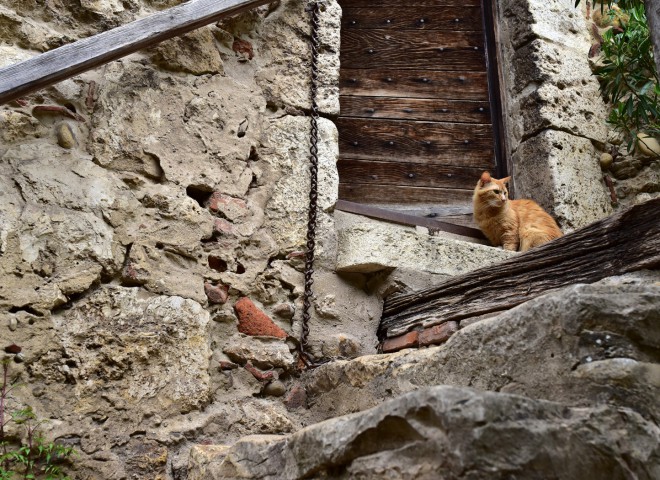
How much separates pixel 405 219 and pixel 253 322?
3.58 ft

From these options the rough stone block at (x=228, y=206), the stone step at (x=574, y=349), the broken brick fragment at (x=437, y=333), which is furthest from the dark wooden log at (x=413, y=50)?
the stone step at (x=574, y=349)

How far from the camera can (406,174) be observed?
→ 4070mm

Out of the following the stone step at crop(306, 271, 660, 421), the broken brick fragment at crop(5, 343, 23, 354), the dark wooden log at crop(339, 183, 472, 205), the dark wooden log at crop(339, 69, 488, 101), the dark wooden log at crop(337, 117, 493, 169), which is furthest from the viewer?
the dark wooden log at crop(339, 69, 488, 101)

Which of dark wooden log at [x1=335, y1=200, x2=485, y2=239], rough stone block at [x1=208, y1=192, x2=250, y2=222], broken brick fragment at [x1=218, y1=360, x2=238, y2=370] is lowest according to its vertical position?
broken brick fragment at [x1=218, y1=360, x2=238, y2=370]

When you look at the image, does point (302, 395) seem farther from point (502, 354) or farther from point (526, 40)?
point (526, 40)

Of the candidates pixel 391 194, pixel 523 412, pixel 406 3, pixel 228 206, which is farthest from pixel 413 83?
pixel 523 412

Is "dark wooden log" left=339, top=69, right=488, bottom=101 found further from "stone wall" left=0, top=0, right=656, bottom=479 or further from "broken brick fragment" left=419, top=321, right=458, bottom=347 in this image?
"broken brick fragment" left=419, top=321, right=458, bottom=347

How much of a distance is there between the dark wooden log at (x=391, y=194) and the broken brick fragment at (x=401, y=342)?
3.66 ft

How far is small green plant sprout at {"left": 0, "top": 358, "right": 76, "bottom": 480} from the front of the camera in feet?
7.55

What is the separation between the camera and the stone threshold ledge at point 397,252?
3.12m

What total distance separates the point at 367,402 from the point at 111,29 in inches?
65.9

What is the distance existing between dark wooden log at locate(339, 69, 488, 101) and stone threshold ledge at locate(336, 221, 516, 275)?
A: 121 cm

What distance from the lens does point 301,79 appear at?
341cm

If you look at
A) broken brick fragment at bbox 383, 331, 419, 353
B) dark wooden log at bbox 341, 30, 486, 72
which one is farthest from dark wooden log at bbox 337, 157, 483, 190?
broken brick fragment at bbox 383, 331, 419, 353
